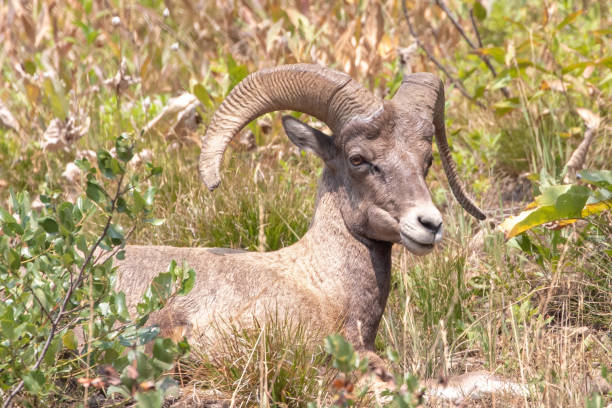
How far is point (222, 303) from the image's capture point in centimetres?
434

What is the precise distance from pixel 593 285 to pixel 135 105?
4.50m

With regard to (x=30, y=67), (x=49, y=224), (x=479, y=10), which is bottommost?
(x=49, y=224)

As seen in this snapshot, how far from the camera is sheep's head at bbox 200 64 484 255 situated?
4.21m

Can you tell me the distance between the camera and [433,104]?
4.64 meters

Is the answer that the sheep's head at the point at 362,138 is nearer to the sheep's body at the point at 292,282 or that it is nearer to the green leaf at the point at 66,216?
the sheep's body at the point at 292,282

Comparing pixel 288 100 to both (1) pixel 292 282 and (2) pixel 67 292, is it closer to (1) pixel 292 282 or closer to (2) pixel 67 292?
(1) pixel 292 282

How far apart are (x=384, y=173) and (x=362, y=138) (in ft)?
0.80

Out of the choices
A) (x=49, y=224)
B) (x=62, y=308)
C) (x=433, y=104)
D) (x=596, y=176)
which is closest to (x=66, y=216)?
(x=49, y=224)

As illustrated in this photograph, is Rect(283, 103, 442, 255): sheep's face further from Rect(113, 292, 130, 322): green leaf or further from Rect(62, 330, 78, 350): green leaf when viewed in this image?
Rect(62, 330, 78, 350): green leaf

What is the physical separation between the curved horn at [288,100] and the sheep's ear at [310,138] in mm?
80

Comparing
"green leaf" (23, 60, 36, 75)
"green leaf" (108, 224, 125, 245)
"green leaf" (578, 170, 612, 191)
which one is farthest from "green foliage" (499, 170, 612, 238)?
"green leaf" (23, 60, 36, 75)

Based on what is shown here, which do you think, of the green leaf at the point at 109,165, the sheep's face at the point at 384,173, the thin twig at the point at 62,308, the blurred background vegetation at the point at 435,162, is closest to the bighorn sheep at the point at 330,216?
the sheep's face at the point at 384,173

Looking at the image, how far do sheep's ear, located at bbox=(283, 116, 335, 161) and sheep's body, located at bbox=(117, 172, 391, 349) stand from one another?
23 centimetres

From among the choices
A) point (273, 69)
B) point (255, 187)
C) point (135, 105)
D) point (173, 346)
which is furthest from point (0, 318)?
point (135, 105)
